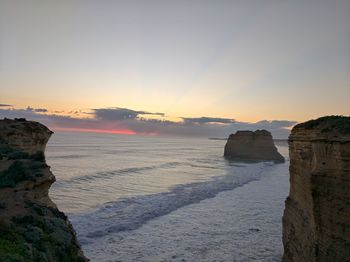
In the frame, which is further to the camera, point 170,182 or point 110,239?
point 170,182

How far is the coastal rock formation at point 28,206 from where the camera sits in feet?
26.0

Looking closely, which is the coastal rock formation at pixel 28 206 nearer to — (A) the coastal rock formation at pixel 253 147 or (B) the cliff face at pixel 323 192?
(B) the cliff face at pixel 323 192

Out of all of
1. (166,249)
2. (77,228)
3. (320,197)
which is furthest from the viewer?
(77,228)

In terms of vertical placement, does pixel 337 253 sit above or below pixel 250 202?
above

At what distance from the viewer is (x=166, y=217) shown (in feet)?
70.7

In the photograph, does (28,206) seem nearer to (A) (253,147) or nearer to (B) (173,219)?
(B) (173,219)

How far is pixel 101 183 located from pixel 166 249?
812 inches

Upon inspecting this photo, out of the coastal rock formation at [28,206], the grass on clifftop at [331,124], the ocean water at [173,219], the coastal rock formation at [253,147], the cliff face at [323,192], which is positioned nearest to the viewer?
the coastal rock formation at [28,206]

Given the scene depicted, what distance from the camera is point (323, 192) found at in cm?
1012

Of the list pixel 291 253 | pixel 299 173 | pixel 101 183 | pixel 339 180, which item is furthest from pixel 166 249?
pixel 101 183

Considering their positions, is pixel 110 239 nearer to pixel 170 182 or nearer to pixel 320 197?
pixel 320 197

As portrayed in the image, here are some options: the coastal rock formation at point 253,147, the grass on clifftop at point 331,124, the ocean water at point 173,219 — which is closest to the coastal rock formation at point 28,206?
the ocean water at point 173,219

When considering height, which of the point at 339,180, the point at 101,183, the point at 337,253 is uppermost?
the point at 339,180

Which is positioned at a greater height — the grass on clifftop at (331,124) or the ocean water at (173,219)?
the grass on clifftop at (331,124)
